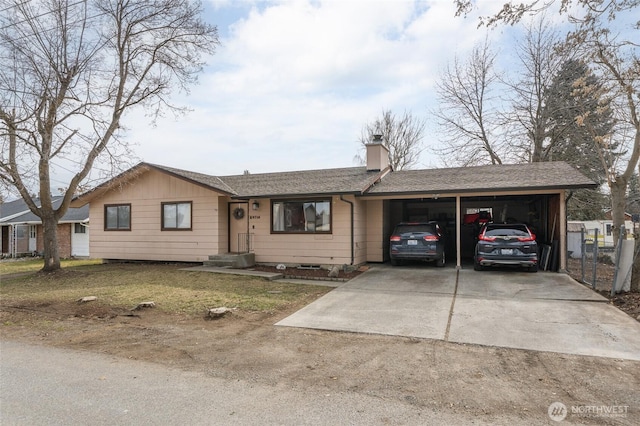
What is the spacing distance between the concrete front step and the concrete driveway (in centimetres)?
446

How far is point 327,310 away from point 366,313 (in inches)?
30.2

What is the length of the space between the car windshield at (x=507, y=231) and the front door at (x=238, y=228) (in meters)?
7.96

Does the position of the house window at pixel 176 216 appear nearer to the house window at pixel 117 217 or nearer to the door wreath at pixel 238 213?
the door wreath at pixel 238 213

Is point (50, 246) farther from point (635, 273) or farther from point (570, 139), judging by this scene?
point (570, 139)

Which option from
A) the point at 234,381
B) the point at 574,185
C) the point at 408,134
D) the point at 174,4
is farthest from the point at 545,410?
the point at 408,134

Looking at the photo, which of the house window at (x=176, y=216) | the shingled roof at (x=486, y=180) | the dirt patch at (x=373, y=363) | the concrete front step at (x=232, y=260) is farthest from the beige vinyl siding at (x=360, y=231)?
the house window at (x=176, y=216)

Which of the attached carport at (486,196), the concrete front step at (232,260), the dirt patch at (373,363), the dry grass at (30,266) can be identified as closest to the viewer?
the dirt patch at (373,363)

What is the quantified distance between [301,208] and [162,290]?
521 cm

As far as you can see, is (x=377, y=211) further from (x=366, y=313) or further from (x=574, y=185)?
(x=366, y=313)

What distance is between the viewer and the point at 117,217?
15.4 metres

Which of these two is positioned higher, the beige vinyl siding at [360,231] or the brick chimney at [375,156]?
the brick chimney at [375,156]

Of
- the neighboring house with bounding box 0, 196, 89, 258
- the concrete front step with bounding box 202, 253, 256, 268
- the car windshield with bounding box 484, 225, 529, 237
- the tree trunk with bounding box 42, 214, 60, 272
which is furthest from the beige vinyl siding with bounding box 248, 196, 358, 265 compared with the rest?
the neighboring house with bounding box 0, 196, 89, 258

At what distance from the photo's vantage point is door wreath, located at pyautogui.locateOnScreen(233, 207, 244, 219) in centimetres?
1390

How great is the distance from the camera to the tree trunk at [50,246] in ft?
42.2
